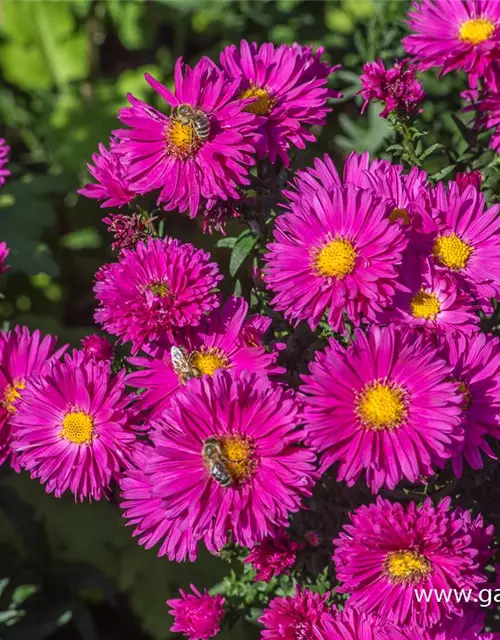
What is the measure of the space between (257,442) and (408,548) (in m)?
0.25

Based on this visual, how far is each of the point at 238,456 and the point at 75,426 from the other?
0.28m

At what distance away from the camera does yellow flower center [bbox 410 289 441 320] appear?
1.21 m

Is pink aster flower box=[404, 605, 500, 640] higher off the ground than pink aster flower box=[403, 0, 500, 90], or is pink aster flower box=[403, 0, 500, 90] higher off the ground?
pink aster flower box=[403, 0, 500, 90]

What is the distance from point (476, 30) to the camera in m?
1.49

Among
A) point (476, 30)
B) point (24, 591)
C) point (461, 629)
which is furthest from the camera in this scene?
point (24, 591)

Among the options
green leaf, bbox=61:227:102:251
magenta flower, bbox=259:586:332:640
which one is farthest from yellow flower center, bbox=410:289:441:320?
green leaf, bbox=61:227:102:251

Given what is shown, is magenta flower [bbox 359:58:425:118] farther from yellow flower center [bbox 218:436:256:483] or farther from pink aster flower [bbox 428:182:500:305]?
yellow flower center [bbox 218:436:256:483]

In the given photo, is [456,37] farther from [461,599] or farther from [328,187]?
[461,599]

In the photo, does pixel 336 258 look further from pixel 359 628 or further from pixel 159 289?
pixel 359 628

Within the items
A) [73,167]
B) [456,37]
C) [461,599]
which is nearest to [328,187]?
[456,37]

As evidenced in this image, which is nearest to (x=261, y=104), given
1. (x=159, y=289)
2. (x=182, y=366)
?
(x=159, y=289)

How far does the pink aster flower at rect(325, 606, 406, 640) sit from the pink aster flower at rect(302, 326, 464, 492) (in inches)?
8.3

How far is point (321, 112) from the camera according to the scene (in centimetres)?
136

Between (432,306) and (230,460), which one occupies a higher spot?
(432,306)
